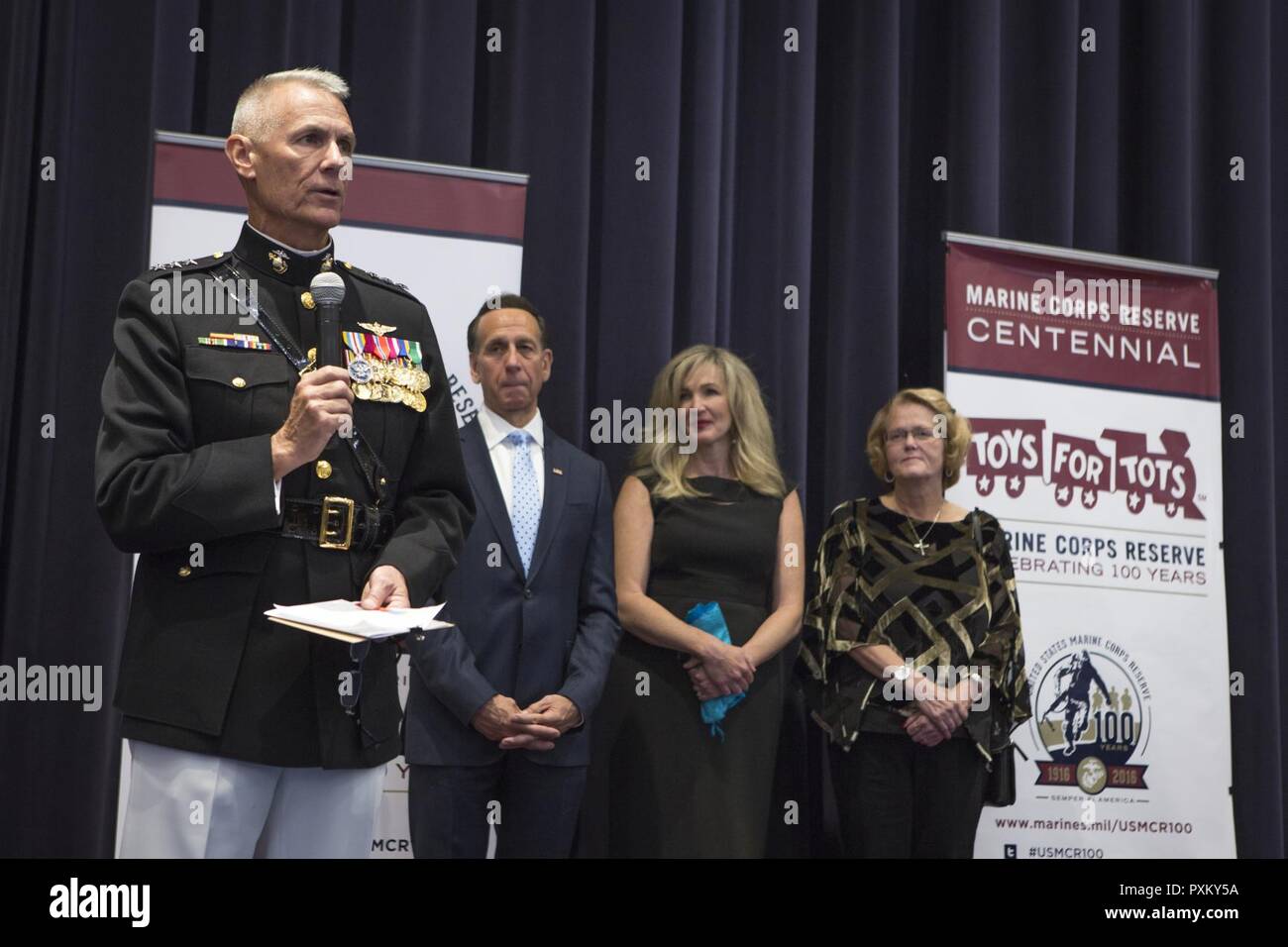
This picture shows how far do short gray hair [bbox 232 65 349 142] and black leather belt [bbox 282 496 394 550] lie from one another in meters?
0.60

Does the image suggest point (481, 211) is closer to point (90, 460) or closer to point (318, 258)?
point (90, 460)

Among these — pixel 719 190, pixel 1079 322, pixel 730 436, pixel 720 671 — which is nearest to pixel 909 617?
pixel 720 671

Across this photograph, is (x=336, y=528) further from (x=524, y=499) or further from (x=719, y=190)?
(x=719, y=190)

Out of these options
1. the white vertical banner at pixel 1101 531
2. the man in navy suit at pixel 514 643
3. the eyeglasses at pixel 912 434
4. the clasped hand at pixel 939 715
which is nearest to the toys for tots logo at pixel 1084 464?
the white vertical banner at pixel 1101 531

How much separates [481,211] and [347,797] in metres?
2.36

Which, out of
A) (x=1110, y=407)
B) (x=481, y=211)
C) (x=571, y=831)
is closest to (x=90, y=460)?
(x=481, y=211)

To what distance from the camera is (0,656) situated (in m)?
3.85

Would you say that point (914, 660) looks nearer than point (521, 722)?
No

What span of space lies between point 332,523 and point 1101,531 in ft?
10.6

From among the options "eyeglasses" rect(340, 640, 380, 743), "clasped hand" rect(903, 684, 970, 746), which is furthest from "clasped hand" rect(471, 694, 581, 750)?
"eyeglasses" rect(340, 640, 380, 743)

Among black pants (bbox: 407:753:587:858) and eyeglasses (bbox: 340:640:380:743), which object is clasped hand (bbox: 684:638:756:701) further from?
eyeglasses (bbox: 340:640:380:743)

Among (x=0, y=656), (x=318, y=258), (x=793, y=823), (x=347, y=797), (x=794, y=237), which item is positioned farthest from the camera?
(x=794, y=237)

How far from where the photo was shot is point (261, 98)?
2277mm

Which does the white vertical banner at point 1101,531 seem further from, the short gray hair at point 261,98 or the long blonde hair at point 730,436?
the short gray hair at point 261,98
